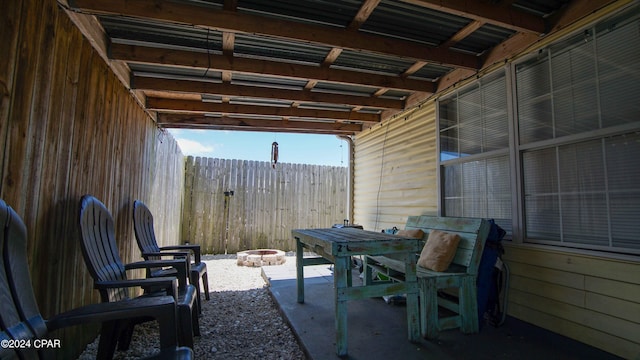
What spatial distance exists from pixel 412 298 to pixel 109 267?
225cm

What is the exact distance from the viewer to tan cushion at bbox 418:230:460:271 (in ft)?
8.60

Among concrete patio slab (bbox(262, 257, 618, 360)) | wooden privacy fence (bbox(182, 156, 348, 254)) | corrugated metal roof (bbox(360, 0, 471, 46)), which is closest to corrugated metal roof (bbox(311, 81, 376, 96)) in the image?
corrugated metal roof (bbox(360, 0, 471, 46))

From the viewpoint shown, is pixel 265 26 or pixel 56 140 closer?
pixel 56 140

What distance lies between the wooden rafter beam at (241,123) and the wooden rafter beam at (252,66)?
1973 millimetres

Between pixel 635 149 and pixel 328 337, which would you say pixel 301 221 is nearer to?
pixel 328 337

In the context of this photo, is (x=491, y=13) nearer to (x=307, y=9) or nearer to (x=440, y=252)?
(x=307, y=9)

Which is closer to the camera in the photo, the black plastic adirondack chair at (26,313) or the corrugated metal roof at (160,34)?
the black plastic adirondack chair at (26,313)

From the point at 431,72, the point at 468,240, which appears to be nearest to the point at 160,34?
the point at 431,72

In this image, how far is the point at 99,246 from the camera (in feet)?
7.13

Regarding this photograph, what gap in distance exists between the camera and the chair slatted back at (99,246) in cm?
194

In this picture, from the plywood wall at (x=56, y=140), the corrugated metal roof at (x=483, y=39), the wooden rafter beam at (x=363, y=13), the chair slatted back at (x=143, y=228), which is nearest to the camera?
the plywood wall at (x=56, y=140)

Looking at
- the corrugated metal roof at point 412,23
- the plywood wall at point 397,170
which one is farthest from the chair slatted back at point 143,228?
the plywood wall at point 397,170

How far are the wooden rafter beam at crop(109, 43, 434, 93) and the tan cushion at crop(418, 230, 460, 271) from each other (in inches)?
73.7

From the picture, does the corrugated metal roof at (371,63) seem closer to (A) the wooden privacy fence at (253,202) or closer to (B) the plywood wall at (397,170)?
(B) the plywood wall at (397,170)
